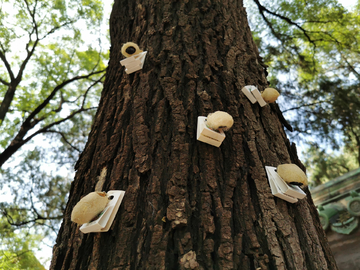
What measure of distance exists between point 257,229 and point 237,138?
1.57 ft

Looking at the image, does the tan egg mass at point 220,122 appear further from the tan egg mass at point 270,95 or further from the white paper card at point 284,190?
the tan egg mass at point 270,95

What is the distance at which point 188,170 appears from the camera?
3.69 ft

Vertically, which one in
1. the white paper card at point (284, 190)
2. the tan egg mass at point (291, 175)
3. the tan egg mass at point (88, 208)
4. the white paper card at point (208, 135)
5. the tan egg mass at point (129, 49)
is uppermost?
the tan egg mass at point (129, 49)

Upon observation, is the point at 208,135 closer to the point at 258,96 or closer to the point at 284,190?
the point at 284,190

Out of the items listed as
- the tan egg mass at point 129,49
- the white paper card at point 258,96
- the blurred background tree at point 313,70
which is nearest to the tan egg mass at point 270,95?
the white paper card at point 258,96

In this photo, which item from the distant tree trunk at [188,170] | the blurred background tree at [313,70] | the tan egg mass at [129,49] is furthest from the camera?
the blurred background tree at [313,70]

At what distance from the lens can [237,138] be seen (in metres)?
1.28

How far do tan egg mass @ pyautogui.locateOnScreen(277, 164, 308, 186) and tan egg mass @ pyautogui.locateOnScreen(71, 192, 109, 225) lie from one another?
0.84 m

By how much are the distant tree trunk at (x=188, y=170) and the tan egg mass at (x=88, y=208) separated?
9 cm

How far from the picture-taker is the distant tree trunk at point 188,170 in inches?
37.1

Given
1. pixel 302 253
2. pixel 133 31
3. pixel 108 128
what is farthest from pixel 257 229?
pixel 133 31

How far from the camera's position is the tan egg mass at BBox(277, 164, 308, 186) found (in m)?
1.12

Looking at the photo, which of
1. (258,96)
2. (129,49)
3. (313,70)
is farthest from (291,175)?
(313,70)

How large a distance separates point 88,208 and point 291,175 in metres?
0.94
